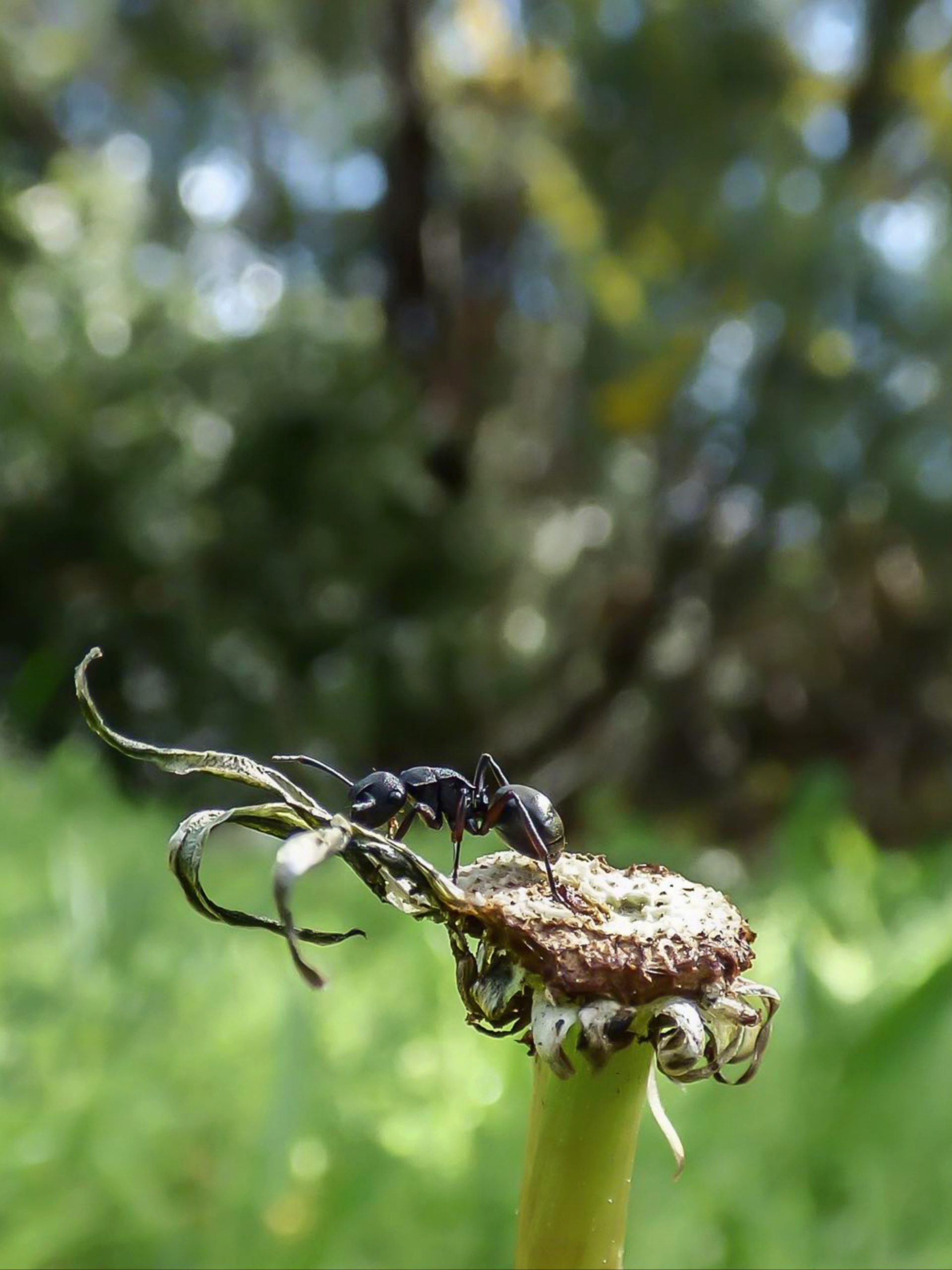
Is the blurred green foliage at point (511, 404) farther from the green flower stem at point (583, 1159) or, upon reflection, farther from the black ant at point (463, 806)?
the green flower stem at point (583, 1159)

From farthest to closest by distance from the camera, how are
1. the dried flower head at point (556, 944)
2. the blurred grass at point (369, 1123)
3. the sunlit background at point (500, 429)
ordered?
1. the sunlit background at point (500, 429)
2. the blurred grass at point (369, 1123)
3. the dried flower head at point (556, 944)

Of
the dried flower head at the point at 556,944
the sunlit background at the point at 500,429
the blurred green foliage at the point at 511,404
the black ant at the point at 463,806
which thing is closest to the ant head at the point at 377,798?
the black ant at the point at 463,806

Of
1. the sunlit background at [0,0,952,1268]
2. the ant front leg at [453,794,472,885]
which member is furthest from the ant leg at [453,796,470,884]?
the sunlit background at [0,0,952,1268]

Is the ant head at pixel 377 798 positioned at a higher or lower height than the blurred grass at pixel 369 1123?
higher

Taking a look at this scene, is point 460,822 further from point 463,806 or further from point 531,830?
point 531,830

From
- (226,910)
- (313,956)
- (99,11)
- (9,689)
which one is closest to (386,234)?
(99,11)

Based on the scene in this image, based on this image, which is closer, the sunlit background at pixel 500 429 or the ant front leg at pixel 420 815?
the ant front leg at pixel 420 815

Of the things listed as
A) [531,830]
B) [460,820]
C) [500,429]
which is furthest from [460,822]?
[500,429]

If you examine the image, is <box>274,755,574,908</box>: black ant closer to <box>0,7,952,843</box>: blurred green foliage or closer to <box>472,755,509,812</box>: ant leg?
<box>472,755,509,812</box>: ant leg
